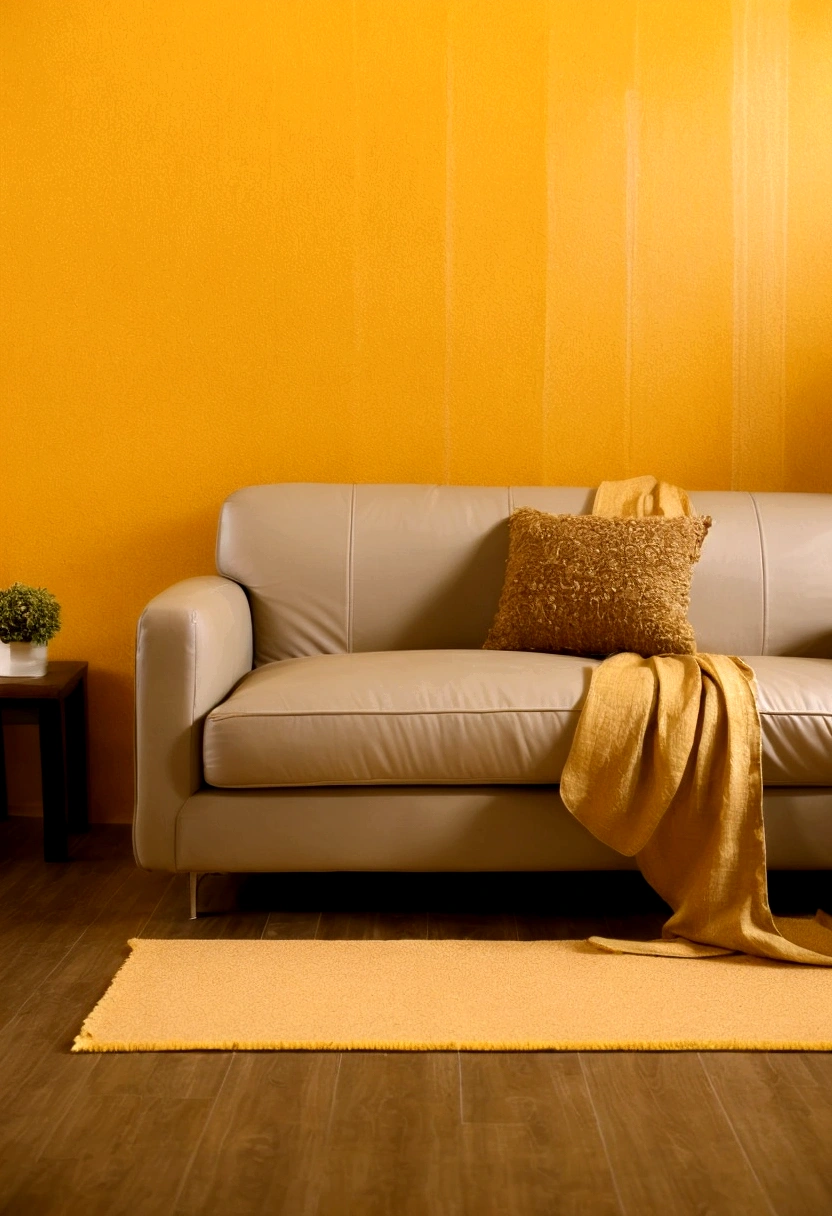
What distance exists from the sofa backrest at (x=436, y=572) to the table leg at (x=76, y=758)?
59 centimetres

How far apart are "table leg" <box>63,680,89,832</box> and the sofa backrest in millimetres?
590

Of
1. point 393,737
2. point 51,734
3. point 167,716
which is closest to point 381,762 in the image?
point 393,737

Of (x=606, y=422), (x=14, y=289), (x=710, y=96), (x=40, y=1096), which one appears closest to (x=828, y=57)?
(x=710, y=96)

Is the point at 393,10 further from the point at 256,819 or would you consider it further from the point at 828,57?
the point at 256,819

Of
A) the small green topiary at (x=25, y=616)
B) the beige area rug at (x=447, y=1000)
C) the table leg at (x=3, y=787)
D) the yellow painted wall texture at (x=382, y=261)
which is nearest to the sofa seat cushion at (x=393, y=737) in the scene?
the beige area rug at (x=447, y=1000)

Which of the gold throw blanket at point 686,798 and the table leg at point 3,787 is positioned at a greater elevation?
the gold throw blanket at point 686,798

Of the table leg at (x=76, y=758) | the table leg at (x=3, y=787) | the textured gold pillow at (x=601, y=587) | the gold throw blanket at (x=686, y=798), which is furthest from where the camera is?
the table leg at (x=3, y=787)

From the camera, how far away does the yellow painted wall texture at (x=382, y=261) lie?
3238 mm

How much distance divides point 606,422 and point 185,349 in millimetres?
1242

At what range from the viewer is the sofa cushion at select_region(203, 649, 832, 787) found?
232 cm

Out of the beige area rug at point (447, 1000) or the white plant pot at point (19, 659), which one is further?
the white plant pot at point (19, 659)

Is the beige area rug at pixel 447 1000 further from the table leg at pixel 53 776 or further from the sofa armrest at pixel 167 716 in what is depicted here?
the table leg at pixel 53 776

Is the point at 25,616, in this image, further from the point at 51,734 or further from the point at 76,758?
the point at 76,758

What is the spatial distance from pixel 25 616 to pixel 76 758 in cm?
49
